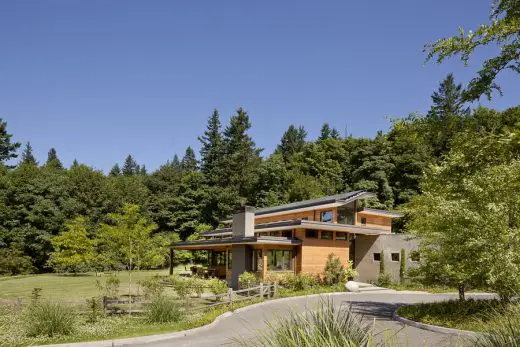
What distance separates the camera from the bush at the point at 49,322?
44.5ft

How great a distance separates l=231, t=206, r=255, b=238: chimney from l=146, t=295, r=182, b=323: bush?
13.3 metres

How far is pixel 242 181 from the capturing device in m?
66.9

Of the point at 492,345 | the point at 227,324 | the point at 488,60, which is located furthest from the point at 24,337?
the point at 488,60

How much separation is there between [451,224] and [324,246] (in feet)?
51.8

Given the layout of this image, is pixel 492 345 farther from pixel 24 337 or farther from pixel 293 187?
pixel 293 187

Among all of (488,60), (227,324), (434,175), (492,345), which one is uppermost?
(488,60)

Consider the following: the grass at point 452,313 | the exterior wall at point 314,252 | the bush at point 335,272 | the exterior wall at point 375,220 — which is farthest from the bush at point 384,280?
the grass at point 452,313

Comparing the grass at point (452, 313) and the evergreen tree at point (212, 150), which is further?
the evergreen tree at point (212, 150)

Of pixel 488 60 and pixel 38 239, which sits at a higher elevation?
pixel 488 60

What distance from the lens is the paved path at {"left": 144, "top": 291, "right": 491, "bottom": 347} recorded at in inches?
490

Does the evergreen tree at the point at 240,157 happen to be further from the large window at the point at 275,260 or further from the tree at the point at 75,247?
the large window at the point at 275,260

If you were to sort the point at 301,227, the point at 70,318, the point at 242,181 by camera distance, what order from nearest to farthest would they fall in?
the point at 70,318
the point at 301,227
the point at 242,181

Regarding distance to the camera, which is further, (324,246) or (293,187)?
(293,187)

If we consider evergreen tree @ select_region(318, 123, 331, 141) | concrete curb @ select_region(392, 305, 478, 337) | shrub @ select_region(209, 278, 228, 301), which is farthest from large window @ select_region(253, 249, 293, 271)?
evergreen tree @ select_region(318, 123, 331, 141)
